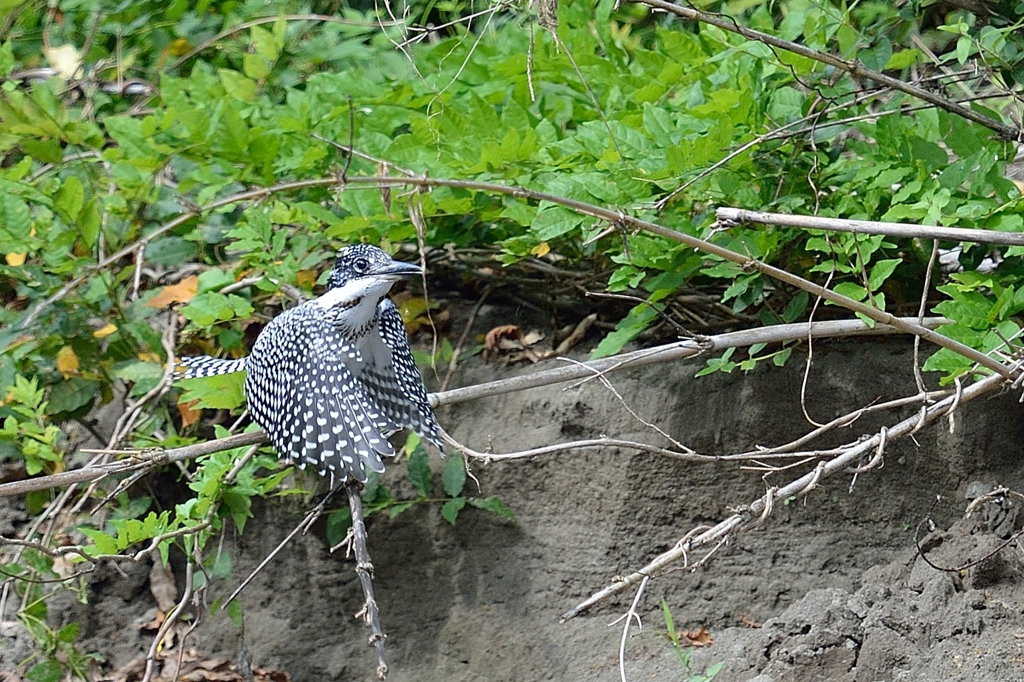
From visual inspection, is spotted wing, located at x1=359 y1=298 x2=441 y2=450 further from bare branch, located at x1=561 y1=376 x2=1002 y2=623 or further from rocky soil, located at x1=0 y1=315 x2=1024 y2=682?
bare branch, located at x1=561 y1=376 x2=1002 y2=623

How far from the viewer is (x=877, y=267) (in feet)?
7.40

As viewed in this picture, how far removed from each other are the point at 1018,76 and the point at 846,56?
15.0 inches

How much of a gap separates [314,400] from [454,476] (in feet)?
1.84

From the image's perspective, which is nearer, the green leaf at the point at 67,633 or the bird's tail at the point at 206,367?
the bird's tail at the point at 206,367

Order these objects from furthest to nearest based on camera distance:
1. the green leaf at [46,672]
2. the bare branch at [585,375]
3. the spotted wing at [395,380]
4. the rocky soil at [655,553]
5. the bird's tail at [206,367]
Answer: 1. the green leaf at [46,672]
2. the bird's tail at [206,367]
3. the spotted wing at [395,380]
4. the rocky soil at [655,553]
5. the bare branch at [585,375]

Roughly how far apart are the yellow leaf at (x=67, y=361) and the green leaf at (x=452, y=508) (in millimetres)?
1283

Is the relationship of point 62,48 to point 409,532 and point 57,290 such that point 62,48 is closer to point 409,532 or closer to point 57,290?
point 57,290

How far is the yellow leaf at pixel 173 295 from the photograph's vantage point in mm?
3289

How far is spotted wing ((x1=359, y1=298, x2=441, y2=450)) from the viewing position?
8.47 feet

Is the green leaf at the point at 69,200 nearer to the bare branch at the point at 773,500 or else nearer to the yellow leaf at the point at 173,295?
the yellow leaf at the point at 173,295

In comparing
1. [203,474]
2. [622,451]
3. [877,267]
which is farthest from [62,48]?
[877,267]

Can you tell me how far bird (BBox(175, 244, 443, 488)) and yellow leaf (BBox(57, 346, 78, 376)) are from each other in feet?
2.58

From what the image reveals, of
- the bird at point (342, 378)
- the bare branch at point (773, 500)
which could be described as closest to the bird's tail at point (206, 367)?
the bird at point (342, 378)

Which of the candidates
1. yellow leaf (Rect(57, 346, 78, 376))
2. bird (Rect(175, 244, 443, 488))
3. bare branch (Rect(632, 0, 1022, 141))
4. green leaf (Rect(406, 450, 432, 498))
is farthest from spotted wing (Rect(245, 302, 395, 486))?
bare branch (Rect(632, 0, 1022, 141))
